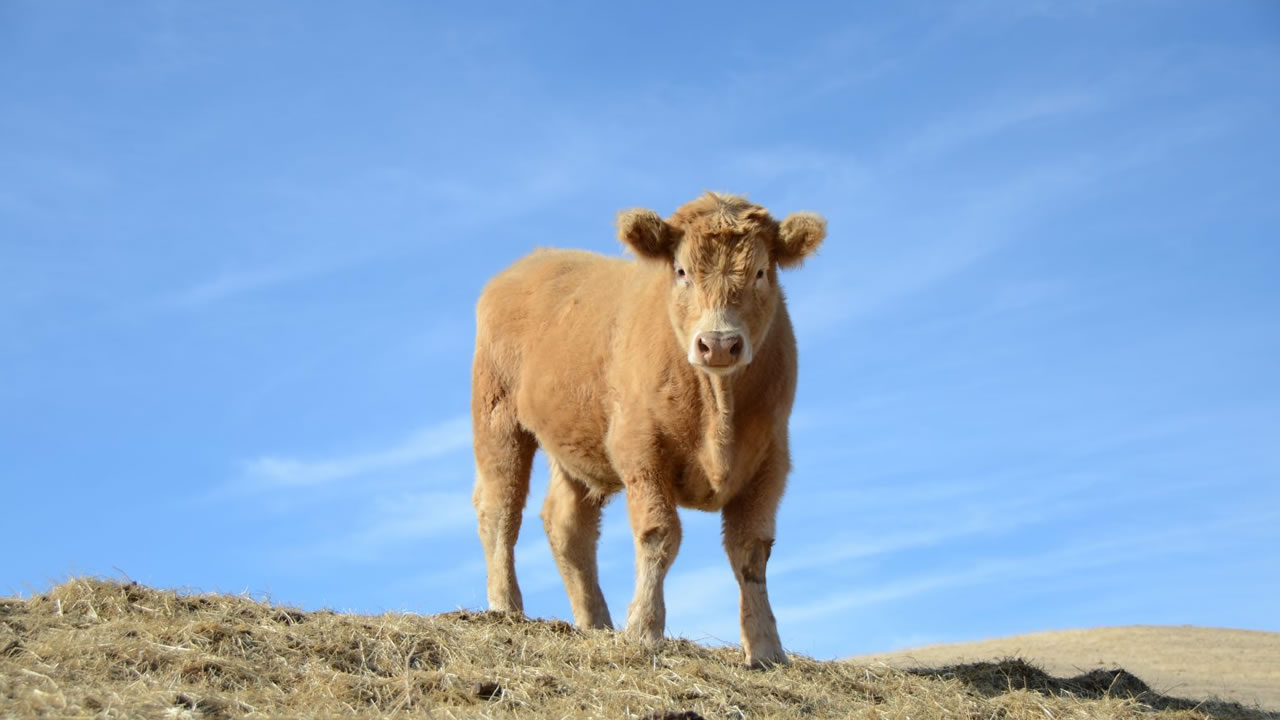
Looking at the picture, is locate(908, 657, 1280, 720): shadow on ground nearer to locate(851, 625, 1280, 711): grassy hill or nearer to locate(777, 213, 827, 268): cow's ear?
locate(851, 625, 1280, 711): grassy hill

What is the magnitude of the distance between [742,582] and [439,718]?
2.76m

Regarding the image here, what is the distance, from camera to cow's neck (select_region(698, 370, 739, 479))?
347 inches

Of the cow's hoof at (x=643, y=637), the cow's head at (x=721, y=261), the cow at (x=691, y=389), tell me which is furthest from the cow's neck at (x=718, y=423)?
the cow's hoof at (x=643, y=637)

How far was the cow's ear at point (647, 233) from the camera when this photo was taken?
8.95 m

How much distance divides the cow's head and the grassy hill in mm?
5516

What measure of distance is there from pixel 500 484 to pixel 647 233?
10.4 feet

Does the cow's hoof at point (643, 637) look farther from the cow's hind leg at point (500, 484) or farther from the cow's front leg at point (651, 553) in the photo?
the cow's hind leg at point (500, 484)

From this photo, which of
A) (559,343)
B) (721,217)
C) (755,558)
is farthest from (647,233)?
(755,558)

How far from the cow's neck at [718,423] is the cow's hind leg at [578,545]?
88.0 inches

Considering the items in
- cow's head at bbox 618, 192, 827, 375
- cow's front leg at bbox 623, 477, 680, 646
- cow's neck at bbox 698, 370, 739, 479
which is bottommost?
cow's front leg at bbox 623, 477, 680, 646

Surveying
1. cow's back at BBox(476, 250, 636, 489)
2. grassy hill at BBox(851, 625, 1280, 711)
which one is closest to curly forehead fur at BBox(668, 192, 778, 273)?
cow's back at BBox(476, 250, 636, 489)

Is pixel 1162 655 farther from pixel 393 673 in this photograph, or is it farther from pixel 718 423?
pixel 393 673

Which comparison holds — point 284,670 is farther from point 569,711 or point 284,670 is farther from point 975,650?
point 975,650

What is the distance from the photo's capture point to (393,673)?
755cm
